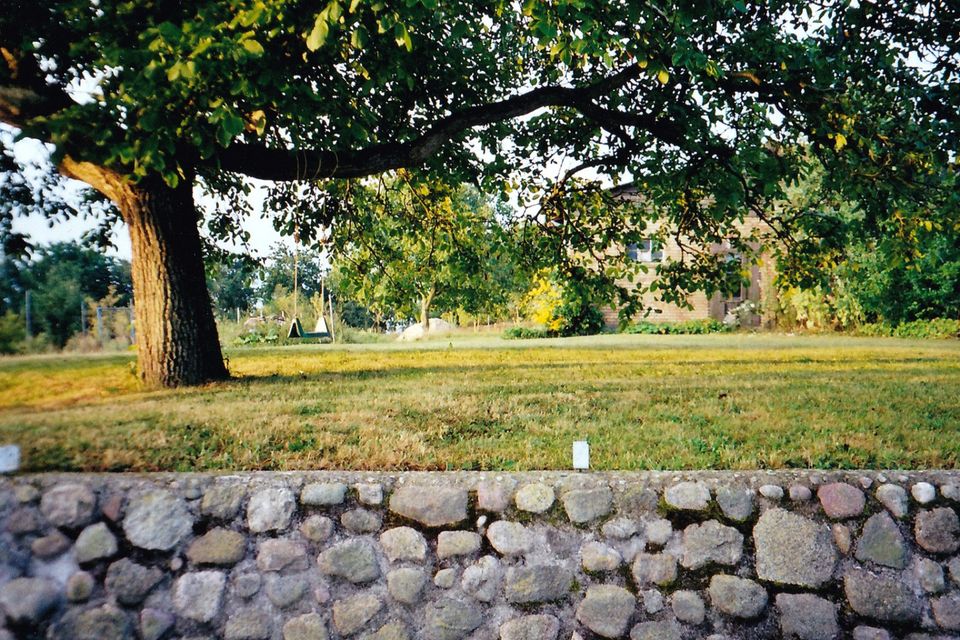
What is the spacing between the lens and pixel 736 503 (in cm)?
282

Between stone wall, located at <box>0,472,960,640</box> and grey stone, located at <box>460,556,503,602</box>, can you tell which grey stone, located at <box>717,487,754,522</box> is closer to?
stone wall, located at <box>0,472,960,640</box>

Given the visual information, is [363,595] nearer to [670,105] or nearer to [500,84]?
[670,105]

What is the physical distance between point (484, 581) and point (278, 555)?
986 mm

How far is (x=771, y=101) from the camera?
434 cm

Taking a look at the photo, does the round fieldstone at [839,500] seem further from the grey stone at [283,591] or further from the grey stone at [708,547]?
the grey stone at [283,591]

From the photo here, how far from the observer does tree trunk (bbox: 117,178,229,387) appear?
3.09 m

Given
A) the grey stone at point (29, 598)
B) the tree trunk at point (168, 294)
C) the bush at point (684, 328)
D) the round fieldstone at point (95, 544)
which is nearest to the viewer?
the grey stone at point (29, 598)

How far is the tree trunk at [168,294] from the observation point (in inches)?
122

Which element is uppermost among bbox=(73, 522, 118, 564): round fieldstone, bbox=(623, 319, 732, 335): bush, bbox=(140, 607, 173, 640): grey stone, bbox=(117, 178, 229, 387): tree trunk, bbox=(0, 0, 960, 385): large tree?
bbox=(0, 0, 960, 385): large tree

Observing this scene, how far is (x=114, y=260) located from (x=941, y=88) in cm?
507

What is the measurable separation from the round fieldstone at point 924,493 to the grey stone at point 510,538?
1.85 m

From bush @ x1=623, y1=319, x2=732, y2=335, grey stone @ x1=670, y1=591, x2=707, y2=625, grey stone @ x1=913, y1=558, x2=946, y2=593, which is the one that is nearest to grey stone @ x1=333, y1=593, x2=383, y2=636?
grey stone @ x1=670, y1=591, x2=707, y2=625

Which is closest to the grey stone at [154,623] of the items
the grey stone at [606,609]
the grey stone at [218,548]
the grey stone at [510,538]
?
the grey stone at [218,548]

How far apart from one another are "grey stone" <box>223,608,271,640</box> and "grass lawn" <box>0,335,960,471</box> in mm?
677
